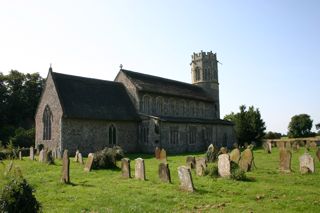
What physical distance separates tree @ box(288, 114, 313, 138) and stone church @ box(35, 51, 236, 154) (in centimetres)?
2533

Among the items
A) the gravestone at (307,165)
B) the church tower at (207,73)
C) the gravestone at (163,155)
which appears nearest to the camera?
the gravestone at (307,165)

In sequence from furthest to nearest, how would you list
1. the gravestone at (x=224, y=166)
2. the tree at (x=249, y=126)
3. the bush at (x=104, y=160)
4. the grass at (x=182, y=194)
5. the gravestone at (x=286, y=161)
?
the tree at (x=249, y=126) < the bush at (x=104, y=160) < the gravestone at (x=286, y=161) < the gravestone at (x=224, y=166) < the grass at (x=182, y=194)

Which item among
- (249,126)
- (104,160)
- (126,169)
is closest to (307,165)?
(126,169)

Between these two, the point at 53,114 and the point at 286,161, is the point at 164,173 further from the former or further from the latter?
the point at 53,114

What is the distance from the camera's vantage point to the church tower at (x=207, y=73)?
48.2m

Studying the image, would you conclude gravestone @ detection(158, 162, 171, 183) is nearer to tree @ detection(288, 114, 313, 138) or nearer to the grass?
the grass

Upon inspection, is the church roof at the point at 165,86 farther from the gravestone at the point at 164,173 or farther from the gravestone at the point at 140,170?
the gravestone at the point at 164,173

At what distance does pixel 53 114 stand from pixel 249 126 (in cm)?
2534

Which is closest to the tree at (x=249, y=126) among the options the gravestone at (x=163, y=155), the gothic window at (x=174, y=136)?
the gothic window at (x=174, y=136)

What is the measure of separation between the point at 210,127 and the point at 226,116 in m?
18.3

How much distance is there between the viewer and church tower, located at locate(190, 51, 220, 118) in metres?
48.2

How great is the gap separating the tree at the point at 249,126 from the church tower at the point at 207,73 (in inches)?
147

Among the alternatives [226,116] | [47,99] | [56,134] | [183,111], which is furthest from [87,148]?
[226,116]

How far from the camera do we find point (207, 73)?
159 ft
